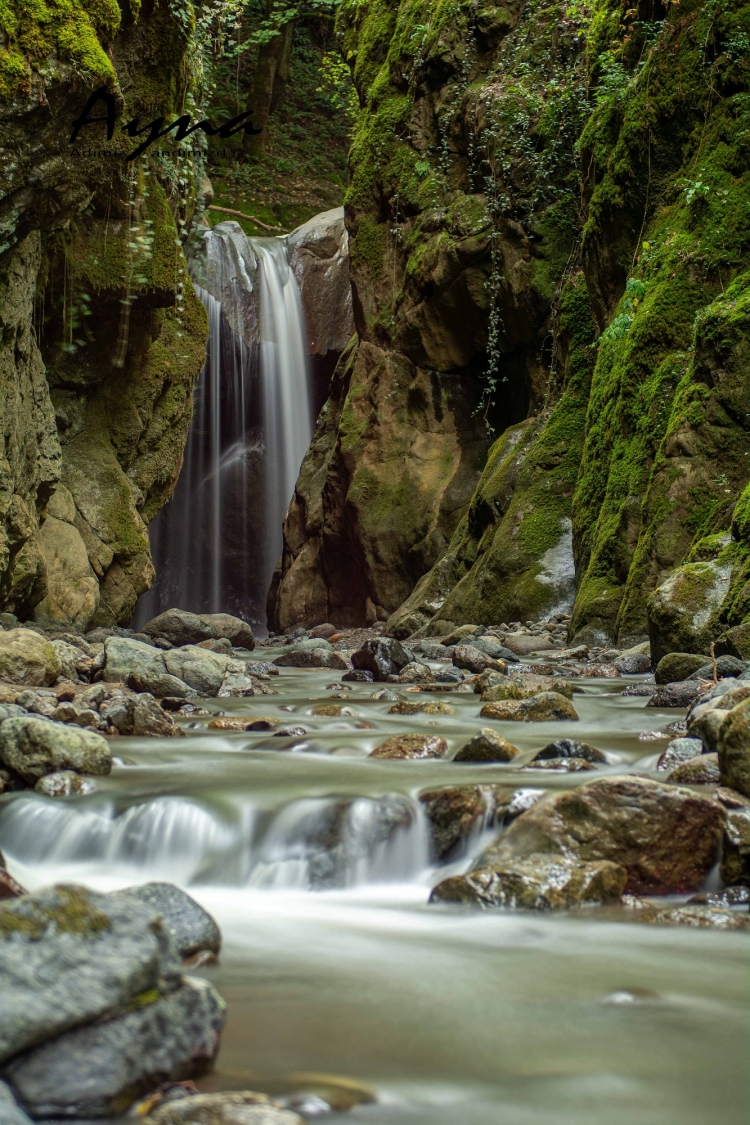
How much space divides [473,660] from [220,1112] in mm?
7319

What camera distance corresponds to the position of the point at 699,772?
3.70m

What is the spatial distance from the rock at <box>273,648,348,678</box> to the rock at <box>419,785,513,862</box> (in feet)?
23.1

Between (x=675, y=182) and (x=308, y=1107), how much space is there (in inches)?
399

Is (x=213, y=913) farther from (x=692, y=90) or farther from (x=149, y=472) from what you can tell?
(x=149, y=472)

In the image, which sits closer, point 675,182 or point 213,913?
point 213,913

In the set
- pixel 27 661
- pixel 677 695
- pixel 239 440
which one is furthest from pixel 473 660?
pixel 239 440

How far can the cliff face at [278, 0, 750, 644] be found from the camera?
8.95 metres

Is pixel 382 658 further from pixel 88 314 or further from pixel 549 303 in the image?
pixel 549 303

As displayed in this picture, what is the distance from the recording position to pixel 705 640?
680 cm

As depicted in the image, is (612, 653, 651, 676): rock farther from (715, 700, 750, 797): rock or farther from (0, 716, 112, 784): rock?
(0, 716, 112, 784): rock

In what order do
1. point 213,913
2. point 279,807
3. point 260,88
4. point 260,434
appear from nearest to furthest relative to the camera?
point 213,913 → point 279,807 → point 260,434 → point 260,88

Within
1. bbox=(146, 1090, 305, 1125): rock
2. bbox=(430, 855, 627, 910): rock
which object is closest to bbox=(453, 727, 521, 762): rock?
bbox=(430, 855, 627, 910): rock

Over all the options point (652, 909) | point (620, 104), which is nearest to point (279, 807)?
point (652, 909)

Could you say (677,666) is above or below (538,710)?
above
